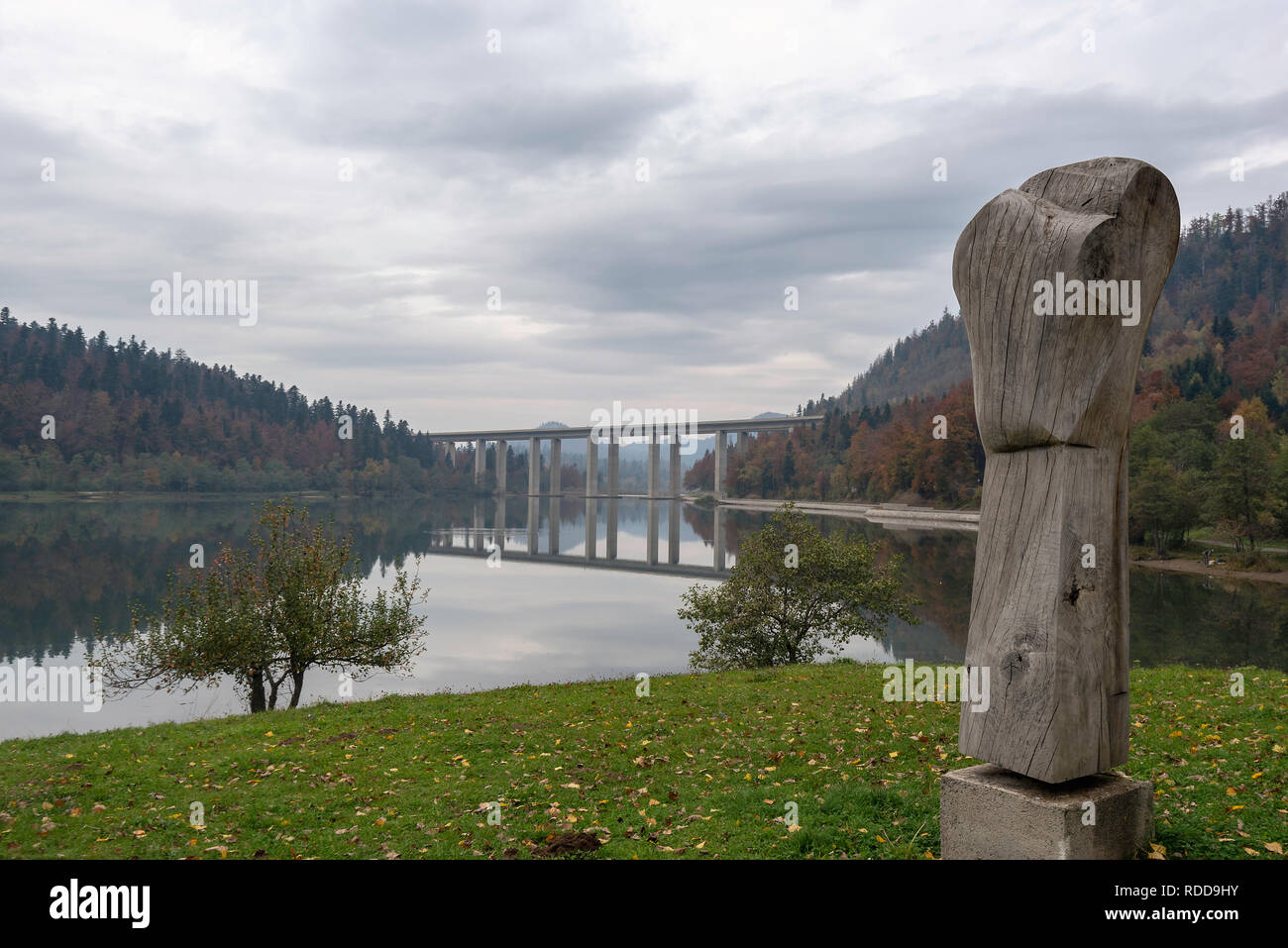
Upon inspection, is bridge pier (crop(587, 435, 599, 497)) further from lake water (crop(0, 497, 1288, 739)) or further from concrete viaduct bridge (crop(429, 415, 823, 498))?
lake water (crop(0, 497, 1288, 739))

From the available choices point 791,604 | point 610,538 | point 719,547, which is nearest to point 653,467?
point 610,538

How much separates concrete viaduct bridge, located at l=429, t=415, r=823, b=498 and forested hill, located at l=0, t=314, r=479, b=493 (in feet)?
30.1

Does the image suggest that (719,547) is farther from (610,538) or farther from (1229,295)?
(1229,295)

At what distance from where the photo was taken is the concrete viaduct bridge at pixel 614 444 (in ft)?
442

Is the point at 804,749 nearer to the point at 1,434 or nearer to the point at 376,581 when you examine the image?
the point at 376,581

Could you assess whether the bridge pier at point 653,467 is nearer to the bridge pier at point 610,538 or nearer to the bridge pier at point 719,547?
the bridge pier at point 610,538

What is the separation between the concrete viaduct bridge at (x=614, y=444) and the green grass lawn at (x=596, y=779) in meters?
109

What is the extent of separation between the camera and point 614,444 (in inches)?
5625

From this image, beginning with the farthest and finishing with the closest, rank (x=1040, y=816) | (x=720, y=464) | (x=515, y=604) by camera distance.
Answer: (x=720, y=464) → (x=515, y=604) → (x=1040, y=816)

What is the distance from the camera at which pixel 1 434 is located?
105 metres

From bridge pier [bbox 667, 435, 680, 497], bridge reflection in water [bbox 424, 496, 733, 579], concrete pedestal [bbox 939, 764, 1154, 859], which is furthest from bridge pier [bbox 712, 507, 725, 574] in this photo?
concrete pedestal [bbox 939, 764, 1154, 859]

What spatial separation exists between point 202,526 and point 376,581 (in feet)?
120

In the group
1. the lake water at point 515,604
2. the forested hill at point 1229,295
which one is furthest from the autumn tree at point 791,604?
the forested hill at point 1229,295

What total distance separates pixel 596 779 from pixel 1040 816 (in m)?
4.69
